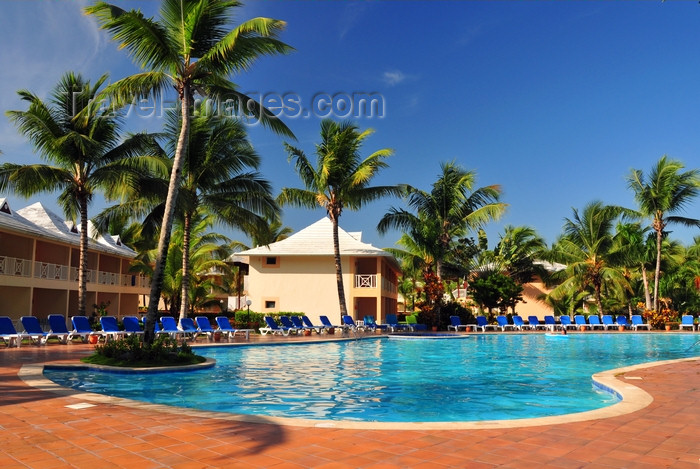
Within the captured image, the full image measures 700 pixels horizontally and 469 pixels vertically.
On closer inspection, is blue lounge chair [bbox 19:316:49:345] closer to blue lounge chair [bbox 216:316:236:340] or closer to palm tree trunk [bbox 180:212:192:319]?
palm tree trunk [bbox 180:212:192:319]

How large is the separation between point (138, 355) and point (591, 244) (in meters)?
28.5

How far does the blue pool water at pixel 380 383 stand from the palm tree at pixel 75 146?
7.30m

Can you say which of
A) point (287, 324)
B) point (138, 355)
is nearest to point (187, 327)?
point (287, 324)

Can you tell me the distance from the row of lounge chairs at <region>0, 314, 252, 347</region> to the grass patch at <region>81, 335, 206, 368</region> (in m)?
2.84

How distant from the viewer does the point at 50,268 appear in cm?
2556

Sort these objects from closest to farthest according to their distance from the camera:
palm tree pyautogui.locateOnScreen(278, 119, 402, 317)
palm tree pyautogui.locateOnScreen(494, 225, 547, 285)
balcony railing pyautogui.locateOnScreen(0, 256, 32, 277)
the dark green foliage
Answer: balcony railing pyautogui.locateOnScreen(0, 256, 32, 277), palm tree pyautogui.locateOnScreen(278, 119, 402, 317), the dark green foliage, palm tree pyautogui.locateOnScreen(494, 225, 547, 285)

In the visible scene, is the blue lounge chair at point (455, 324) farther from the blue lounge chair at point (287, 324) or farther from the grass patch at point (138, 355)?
the grass patch at point (138, 355)

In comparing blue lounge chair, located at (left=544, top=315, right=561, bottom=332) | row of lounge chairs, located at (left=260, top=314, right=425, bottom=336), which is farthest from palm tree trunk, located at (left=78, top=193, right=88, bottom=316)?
blue lounge chair, located at (left=544, top=315, right=561, bottom=332)

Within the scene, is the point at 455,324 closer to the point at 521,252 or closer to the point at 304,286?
the point at 304,286

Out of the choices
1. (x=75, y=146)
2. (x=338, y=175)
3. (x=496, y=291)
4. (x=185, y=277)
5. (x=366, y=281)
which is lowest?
(x=496, y=291)

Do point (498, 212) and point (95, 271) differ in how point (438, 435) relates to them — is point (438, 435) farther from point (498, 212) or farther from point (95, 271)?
point (95, 271)

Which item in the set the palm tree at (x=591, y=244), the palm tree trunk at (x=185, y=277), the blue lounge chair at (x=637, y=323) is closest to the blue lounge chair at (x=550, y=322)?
the palm tree at (x=591, y=244)

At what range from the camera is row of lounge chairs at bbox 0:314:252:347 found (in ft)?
51.9

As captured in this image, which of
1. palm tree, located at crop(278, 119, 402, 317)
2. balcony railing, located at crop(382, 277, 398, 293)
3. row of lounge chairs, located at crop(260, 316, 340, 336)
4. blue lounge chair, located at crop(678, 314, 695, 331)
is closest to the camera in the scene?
row of lounge chairs, located at crop(260, 316, 340, 336)
